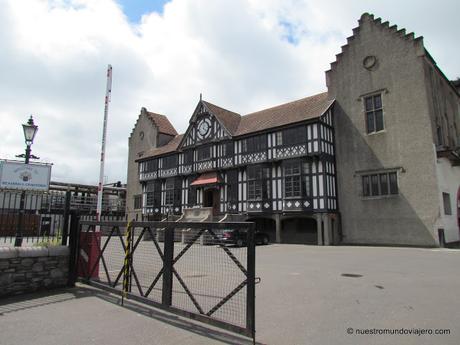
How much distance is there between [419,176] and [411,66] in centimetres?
724

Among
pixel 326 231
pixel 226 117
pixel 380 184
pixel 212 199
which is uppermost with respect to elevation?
pixel 226 117

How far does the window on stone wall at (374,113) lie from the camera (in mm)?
23016

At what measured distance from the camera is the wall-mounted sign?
8.90 meters

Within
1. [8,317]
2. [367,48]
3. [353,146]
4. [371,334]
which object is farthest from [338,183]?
[8,317]

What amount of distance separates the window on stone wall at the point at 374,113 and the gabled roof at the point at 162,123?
77.9ft

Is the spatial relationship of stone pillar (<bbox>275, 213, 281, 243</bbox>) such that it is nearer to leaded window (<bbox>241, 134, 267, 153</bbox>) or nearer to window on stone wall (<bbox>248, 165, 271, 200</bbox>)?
window on stone wall (<bbox>248, 165, 271, 200</bbox>)

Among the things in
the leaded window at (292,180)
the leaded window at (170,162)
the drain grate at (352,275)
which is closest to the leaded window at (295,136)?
the leaded window at (292,180)

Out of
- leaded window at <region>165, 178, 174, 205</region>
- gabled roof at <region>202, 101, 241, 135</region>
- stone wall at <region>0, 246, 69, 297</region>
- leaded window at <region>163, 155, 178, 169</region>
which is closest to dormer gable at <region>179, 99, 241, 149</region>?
gabled roof at <region>202, 101, 241, 135</region>

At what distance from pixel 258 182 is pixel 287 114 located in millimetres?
5890

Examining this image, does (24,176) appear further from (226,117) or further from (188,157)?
(188,157)

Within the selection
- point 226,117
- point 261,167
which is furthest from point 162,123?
point 261,167

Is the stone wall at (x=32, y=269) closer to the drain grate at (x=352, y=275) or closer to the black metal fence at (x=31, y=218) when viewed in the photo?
the black metal fence at (x=31, y=218)

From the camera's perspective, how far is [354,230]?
23.0 metres

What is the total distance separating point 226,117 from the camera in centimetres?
3038
